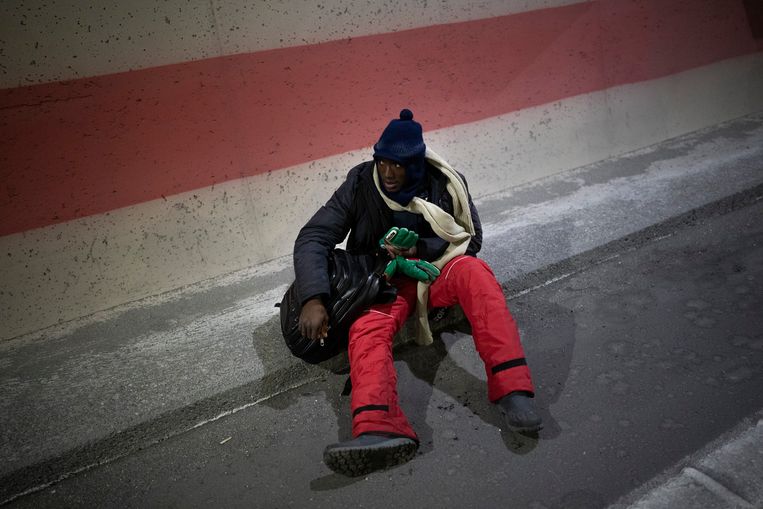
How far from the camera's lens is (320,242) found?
9.24ft

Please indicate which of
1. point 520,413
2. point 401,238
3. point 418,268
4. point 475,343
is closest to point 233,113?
point 401,238

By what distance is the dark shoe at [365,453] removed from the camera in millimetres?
2229

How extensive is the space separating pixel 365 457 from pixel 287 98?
2.65m

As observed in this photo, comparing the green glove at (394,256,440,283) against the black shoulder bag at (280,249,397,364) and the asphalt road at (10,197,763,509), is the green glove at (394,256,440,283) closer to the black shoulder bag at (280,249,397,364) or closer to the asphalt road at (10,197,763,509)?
the black shoulder bag at (280,249,397,364)

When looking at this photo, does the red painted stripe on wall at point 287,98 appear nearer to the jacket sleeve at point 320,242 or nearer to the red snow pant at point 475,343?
the jacket sleeve at point 320,242

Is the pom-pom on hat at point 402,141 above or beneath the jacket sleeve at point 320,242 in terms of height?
above

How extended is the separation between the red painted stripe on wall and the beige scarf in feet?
4.84

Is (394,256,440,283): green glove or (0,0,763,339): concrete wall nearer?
(394,256,440,283): green glove

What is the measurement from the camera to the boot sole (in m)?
2.23

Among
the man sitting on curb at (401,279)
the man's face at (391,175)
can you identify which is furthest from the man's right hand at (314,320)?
the man's face at (391,175)

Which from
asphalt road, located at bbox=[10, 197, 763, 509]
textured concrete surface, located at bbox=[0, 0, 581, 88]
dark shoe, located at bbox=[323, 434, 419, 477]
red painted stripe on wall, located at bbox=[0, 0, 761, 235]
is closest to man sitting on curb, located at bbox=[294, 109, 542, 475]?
dark shoe, located at bbox=[323, 434, 419, 477]

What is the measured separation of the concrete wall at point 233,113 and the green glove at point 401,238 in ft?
5.07

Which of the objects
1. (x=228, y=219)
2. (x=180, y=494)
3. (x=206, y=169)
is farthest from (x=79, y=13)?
(x=180, y=494)

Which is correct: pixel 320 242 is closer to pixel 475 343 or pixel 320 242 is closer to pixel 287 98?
pixel 475 343
